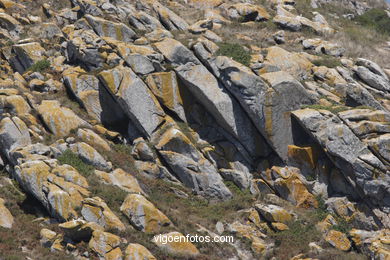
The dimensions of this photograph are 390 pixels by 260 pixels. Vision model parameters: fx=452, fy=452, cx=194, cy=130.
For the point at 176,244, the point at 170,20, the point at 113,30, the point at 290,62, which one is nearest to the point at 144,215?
the point at 176,244

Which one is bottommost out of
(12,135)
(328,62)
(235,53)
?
(12,135)

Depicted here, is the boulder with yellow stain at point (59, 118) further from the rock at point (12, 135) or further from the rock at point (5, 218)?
the rock at point (5, 218)

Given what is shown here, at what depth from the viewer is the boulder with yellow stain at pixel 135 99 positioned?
33969 mm

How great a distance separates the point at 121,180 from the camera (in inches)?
1171

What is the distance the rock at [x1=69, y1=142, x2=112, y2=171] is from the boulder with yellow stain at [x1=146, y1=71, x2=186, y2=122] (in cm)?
712

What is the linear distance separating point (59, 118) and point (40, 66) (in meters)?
8.77

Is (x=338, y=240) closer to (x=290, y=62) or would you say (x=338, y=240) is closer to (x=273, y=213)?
(x=273, y=213)

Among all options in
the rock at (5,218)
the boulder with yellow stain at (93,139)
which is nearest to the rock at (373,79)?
the boulder with yellow stain at (93,139)

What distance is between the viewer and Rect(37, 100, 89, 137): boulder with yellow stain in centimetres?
3284

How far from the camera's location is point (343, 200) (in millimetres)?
29734

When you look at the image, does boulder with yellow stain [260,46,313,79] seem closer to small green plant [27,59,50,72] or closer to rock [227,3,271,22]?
rock [227,3,271,22]

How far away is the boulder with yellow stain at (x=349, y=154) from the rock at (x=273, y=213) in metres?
4.76

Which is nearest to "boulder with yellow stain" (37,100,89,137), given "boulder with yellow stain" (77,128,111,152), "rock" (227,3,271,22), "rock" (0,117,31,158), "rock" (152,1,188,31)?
"boulder with yellow stain" (77,128,111,152)

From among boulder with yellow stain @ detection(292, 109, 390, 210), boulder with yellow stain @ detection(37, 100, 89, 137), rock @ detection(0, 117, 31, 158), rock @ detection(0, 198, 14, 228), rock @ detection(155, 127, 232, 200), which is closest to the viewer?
rock @ detection(0, 198, 14, 228)
